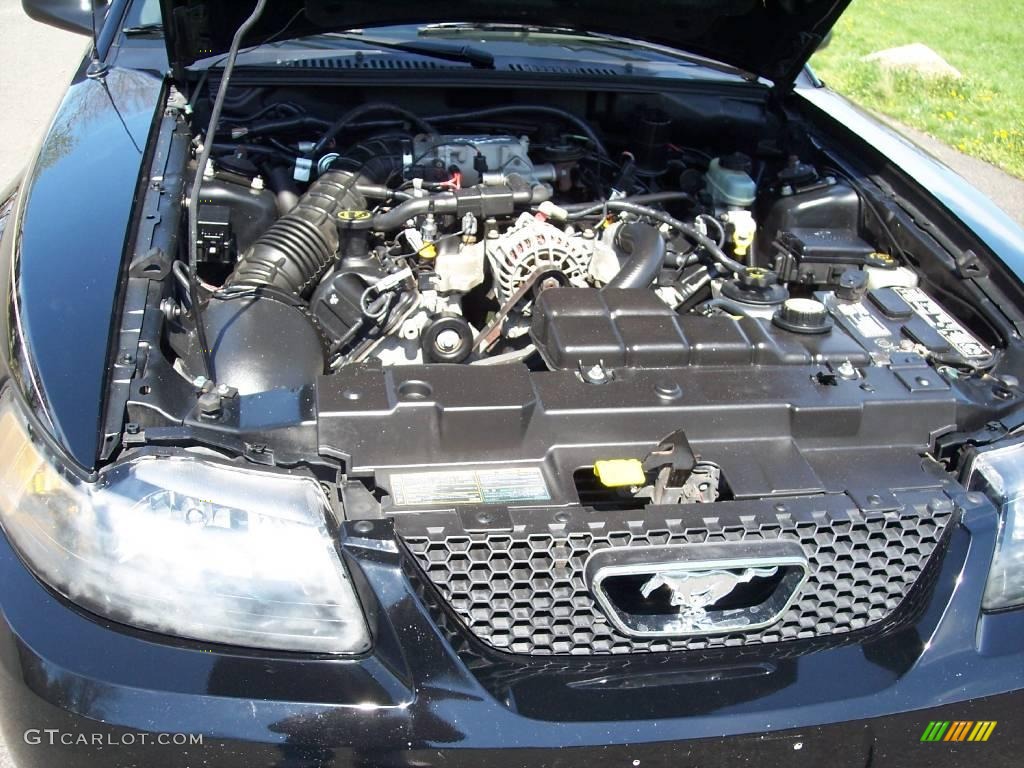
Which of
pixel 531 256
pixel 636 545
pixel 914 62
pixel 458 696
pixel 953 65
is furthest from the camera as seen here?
pixel 953 65

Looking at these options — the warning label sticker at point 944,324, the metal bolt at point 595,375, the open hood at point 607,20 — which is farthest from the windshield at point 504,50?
the metal bolt at point 595,375

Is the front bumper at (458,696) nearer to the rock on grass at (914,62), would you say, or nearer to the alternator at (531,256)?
the alternator at (531,256)

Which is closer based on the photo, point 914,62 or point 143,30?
point 143,30

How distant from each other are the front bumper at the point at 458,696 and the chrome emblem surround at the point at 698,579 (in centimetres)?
5

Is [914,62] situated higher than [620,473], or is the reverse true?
[620,473]

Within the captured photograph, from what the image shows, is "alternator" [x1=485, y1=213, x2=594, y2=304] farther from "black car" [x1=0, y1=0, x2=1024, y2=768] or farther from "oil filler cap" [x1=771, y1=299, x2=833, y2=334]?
"oil filler cap" [x1=771, y1=299, x2=833, y2=334]

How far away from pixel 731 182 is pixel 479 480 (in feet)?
4.54

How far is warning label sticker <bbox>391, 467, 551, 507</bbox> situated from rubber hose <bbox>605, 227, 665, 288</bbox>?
68 cm

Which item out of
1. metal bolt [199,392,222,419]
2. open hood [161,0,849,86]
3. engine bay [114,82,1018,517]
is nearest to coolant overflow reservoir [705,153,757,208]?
engine bay [114,82,1018,517]

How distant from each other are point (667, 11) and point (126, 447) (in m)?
1.88

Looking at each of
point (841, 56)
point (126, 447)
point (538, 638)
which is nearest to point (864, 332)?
point (538, 638)

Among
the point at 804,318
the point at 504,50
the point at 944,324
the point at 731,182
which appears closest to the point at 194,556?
the point at 804,318

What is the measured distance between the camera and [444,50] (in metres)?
2.78

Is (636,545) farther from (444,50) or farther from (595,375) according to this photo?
(444,50)
